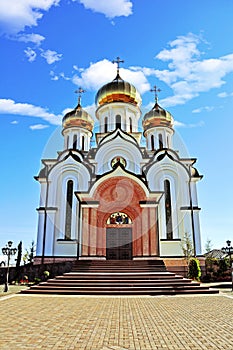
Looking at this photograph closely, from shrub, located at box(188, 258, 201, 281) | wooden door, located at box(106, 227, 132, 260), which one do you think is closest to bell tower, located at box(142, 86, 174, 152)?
wooden door, located at box(106, 227, 132, 260)

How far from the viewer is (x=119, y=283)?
1277 cm

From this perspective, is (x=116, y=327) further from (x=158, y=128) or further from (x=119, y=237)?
(x=158, y=128)

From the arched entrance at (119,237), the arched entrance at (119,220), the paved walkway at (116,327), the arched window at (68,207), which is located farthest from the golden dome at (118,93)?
the paved walkway at (116,327)

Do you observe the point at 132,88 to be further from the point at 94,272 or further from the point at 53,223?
the point at 94,272

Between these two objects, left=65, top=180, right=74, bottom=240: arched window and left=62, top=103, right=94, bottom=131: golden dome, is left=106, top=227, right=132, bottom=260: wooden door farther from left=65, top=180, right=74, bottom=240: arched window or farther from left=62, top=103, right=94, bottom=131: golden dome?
left=62, top=103, right=94, bottom=131: golden dome

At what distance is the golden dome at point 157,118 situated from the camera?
27.3 m

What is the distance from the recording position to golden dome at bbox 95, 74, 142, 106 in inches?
1036

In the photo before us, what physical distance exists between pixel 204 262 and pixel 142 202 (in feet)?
24.8

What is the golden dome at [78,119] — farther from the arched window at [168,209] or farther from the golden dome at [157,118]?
the arched window at [168,209]

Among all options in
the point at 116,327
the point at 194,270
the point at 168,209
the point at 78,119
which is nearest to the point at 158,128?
the point at 78,119

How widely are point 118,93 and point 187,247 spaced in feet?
48.4

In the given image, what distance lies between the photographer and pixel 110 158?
76.7 ft

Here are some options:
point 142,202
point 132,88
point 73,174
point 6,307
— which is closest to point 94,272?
point 142,202

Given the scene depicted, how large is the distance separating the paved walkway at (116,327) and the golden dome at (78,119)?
20.6 meters
